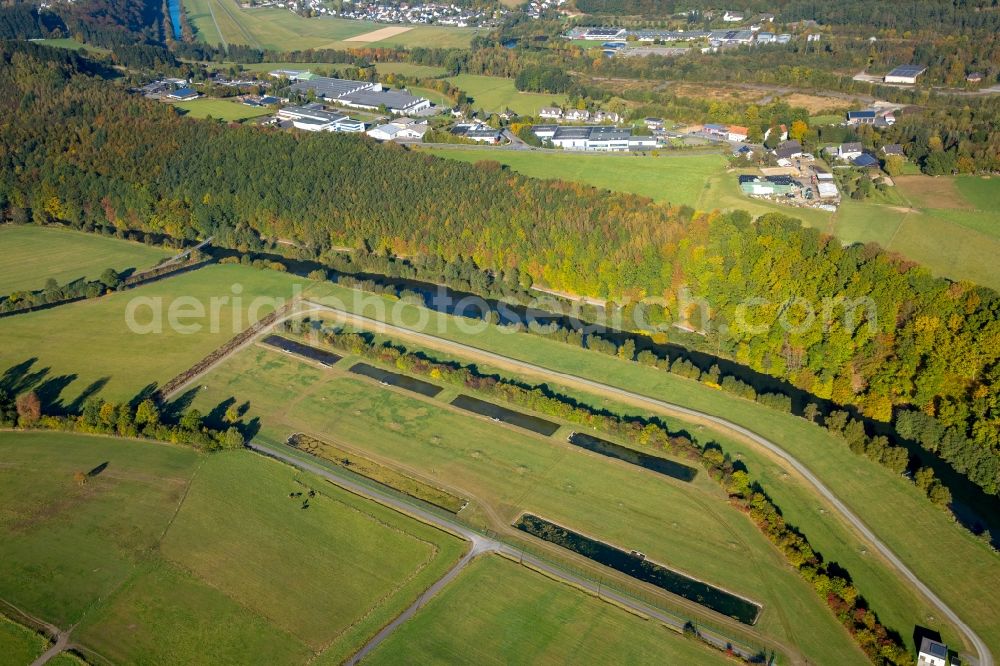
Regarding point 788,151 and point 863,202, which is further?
point 788,151

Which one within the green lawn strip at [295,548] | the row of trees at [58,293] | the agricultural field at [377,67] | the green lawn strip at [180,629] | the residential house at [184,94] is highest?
the agricultural field at [377,67]

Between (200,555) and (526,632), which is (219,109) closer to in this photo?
(200,555)

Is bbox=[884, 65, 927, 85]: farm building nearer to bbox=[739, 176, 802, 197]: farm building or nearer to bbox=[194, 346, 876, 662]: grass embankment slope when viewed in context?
bbox=[739, 176, 802, 197]: farm building

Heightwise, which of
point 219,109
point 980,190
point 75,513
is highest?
point 980,190

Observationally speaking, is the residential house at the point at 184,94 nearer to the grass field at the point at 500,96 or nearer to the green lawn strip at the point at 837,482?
the grass field at the point at 500,96

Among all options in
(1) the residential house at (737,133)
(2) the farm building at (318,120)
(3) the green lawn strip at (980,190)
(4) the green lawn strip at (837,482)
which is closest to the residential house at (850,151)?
(3) the green lawn strip at (980,190)

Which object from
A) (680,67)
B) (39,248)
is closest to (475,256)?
(39,248)

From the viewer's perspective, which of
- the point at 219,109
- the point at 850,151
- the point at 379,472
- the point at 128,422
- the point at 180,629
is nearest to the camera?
the point at 180,629

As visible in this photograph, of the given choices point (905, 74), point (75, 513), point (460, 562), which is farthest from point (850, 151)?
point (75, 513)
